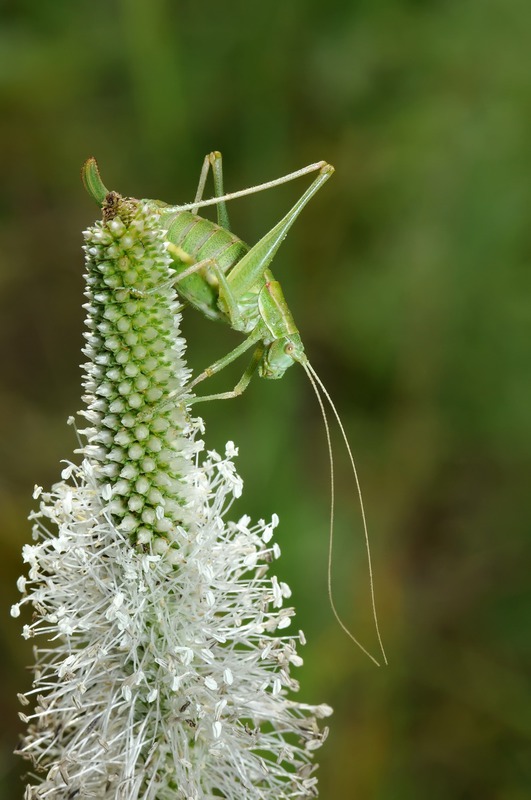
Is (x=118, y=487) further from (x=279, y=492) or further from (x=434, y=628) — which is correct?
(x=434, y=628)

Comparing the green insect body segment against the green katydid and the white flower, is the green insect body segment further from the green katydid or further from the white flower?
the white flower

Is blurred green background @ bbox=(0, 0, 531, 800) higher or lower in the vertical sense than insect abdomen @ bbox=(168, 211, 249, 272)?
higher

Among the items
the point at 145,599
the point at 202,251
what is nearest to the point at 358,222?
the point at 202,251

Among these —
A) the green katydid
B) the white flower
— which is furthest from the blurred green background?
the white flower

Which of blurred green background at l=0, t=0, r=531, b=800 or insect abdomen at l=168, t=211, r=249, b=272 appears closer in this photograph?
insect abdomen at l=168, t=211, r=249, b=272

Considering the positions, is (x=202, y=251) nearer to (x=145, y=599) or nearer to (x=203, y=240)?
(x=203, y=240)
